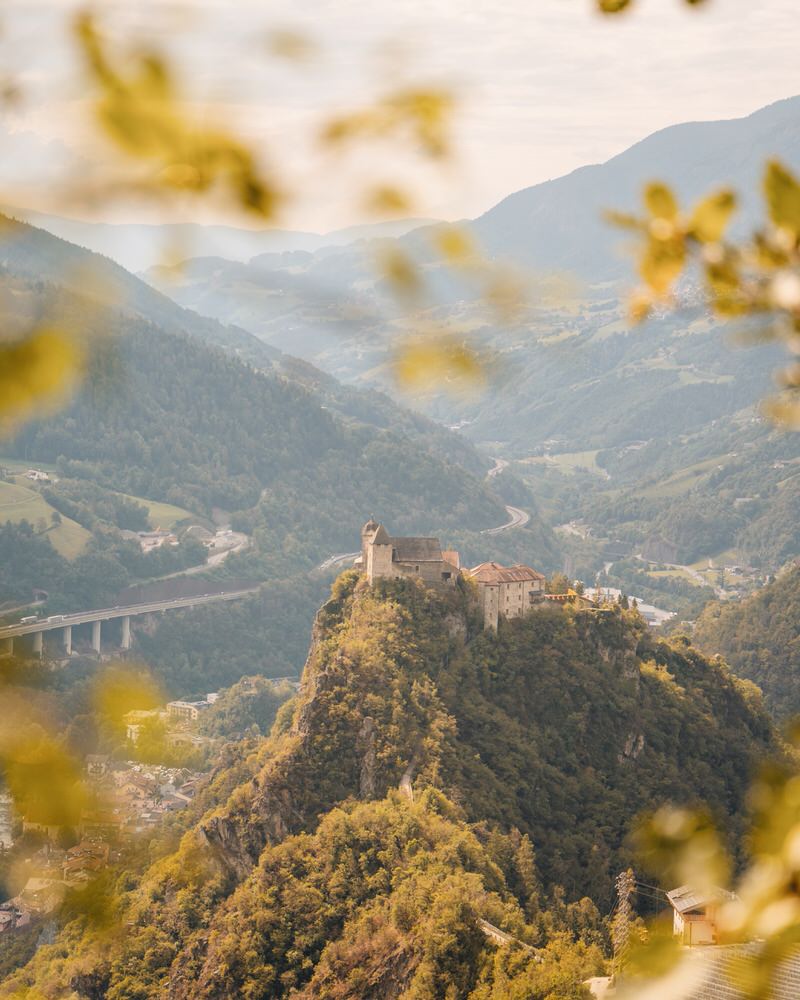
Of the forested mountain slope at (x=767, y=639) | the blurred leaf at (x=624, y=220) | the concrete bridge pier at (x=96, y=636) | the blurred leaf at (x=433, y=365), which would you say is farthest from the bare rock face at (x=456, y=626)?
the concrete bridge pier at (x=96, y=636)

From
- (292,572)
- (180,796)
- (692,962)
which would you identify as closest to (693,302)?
(692,962)

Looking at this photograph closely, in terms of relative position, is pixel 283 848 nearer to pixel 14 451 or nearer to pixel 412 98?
pixel 412 98

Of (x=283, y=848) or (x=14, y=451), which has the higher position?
(x=14, y=451)

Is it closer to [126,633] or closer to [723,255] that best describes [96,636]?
[126,633]

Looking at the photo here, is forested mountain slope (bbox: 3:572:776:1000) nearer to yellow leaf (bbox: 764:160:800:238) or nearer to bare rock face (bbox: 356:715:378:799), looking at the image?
bare rock face (bbox: 356:715:378:799)

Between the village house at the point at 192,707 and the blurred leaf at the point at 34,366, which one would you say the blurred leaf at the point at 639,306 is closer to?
the blurred leaf at the point at 34,366
